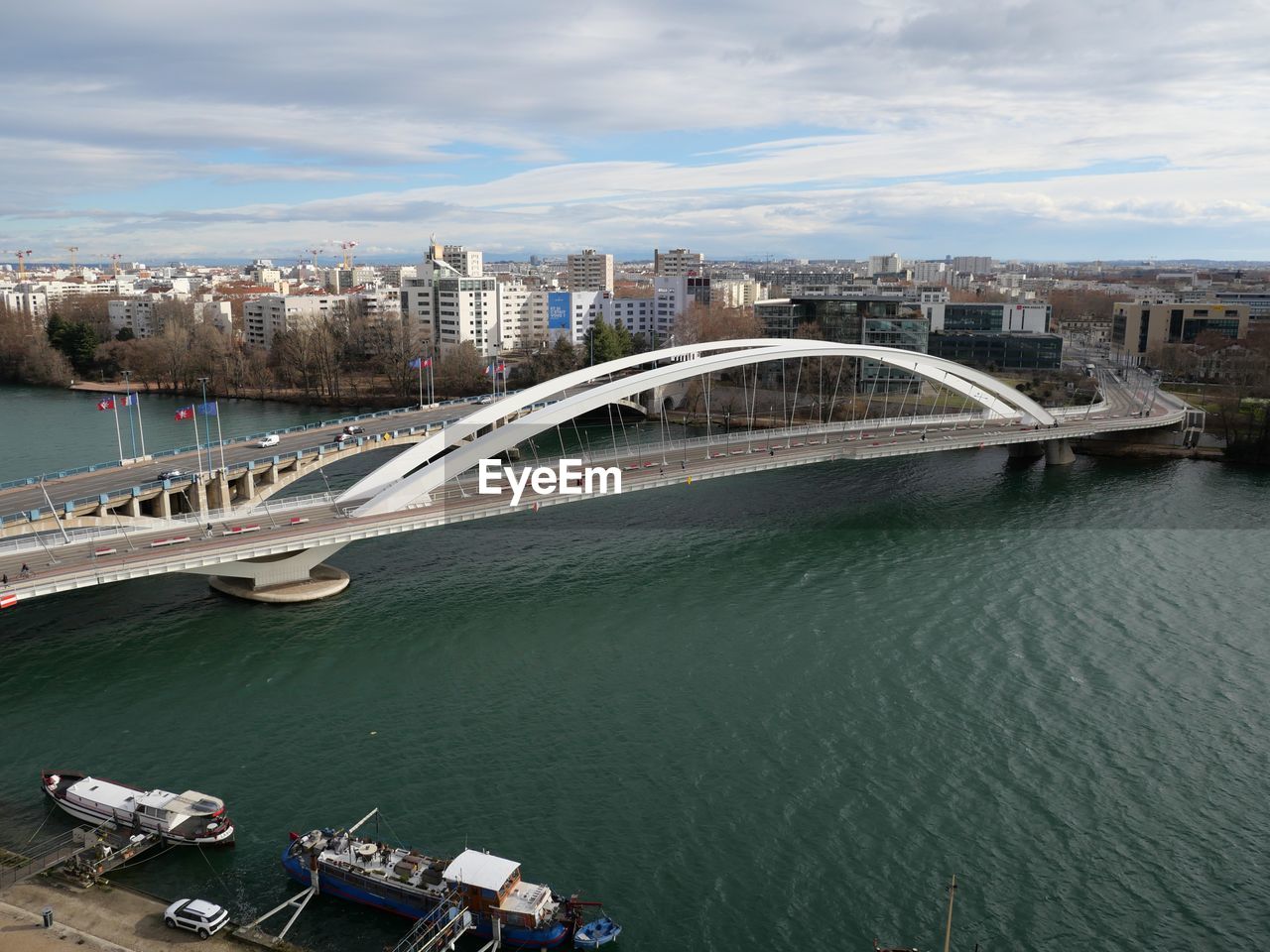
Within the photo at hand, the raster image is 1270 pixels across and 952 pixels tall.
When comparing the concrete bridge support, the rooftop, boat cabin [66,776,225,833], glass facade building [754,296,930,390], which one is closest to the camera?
the rooftop

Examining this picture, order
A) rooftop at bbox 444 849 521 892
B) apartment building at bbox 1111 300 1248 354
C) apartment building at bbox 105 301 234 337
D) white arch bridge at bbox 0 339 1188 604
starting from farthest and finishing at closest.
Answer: apartment building at bbox 105 301 234 337
apartment building at bbox 1111 300 1248 354
white arch bridge at bbox 0 339 1188 604
rooftop at bbox 444 849 521 892

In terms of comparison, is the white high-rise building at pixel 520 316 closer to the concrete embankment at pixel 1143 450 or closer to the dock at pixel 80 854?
the concrete embankment at pixel 1143 450

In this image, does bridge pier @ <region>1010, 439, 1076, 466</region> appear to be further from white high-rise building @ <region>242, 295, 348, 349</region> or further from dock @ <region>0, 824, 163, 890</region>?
white high-rise building @ <region>242, 295, 348, 349</region>

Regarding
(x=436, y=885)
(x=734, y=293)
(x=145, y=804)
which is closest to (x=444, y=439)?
(x=145, y=804)

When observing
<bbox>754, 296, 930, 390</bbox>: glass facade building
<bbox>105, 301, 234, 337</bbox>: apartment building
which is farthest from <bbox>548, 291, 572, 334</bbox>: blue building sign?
<bbox>105, 301, 234, 337</bbox>: apartment building

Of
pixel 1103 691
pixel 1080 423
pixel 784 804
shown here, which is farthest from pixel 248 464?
pixel 1080 423

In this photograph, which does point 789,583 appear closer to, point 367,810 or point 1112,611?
point 1112,611
